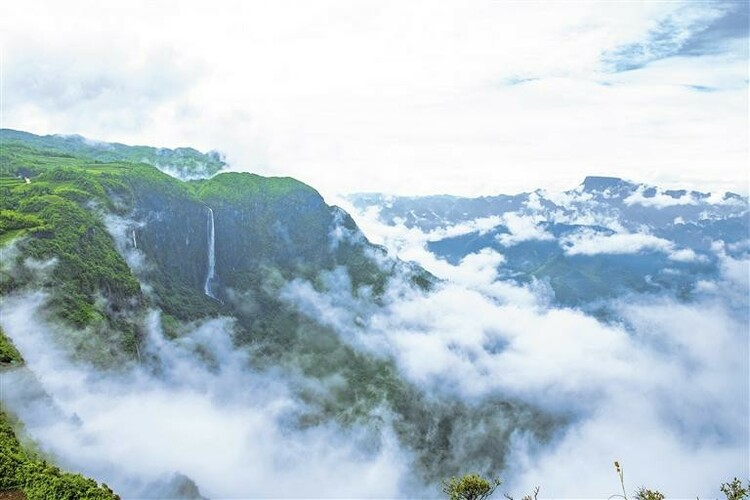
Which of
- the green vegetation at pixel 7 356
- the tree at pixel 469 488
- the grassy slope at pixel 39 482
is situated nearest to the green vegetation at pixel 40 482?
the grassy slope at pixel 39 482

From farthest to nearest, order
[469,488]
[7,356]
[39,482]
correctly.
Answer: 1. [7,356]
2. [469,488]
3. [39,482]

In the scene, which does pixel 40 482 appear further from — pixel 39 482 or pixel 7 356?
pixel 7 356

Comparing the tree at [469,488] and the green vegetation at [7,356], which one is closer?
the tree at [469,488]

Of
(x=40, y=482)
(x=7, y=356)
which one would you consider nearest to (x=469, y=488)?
(x=40, y=482)

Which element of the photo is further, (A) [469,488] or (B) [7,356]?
(B) [7,356]

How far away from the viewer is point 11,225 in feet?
520

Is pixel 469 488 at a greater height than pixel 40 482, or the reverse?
pixel 40 482

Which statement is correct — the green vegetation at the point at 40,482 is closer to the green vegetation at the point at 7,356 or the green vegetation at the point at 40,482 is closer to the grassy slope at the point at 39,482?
the grassy slope at the point at 39,482

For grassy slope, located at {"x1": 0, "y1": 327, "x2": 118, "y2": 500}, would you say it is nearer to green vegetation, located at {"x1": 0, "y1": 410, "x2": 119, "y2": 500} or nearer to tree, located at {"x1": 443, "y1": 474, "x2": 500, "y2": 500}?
green vegetation, located at {"x1": 0, "y1": 410, "x2": 119, "y2": 500}

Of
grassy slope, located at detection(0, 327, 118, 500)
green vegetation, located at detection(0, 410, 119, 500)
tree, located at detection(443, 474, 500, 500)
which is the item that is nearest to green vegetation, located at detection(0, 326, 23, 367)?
grassy slope, located at detection(0, 327, 118, 500)

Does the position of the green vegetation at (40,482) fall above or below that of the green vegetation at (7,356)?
below

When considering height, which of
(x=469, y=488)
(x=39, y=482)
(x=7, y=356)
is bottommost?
(x=469, y=488)

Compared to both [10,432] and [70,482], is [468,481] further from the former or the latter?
[10,432]

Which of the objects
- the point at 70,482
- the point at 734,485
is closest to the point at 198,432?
the point at 70,482
